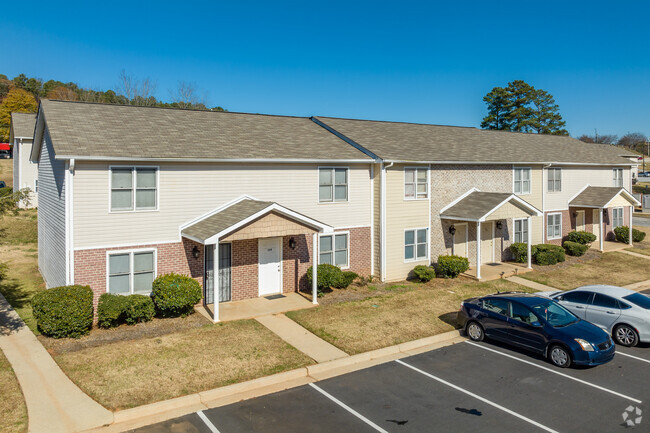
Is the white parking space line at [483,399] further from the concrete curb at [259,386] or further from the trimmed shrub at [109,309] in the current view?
the trimmed shrub at [109,309]

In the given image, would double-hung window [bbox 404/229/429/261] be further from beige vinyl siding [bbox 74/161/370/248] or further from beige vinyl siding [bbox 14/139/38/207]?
beige vinyl siding [bbox 14/139/38/207]

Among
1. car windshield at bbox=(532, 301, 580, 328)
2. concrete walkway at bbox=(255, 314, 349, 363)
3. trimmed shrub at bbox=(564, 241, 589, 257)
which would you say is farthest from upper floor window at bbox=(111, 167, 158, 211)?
trimmed shrub at bbox=(564, 241, 589, 257)

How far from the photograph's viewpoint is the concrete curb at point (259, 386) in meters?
9.26

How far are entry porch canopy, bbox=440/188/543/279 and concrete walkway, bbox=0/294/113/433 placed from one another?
56.2 ft

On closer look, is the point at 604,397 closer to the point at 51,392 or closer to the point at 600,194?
the point at 51,392

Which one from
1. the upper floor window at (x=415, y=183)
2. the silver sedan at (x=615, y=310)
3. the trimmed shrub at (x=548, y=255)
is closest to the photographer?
the silver sedan at (x=615, y=310)

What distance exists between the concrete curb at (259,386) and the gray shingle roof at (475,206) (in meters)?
8.98

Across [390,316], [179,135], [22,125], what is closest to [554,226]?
[390,316]

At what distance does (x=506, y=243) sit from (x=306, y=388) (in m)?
18.7

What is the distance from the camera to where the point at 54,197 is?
56.0 ft

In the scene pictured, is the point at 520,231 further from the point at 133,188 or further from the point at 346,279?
the point at 133,188

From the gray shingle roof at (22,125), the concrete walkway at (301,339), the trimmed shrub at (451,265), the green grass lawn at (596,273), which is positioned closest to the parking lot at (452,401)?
the concrete walkway at (301,339)

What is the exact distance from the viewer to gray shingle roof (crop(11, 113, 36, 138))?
38.0m

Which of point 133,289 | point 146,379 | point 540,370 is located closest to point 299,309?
point 133,289
